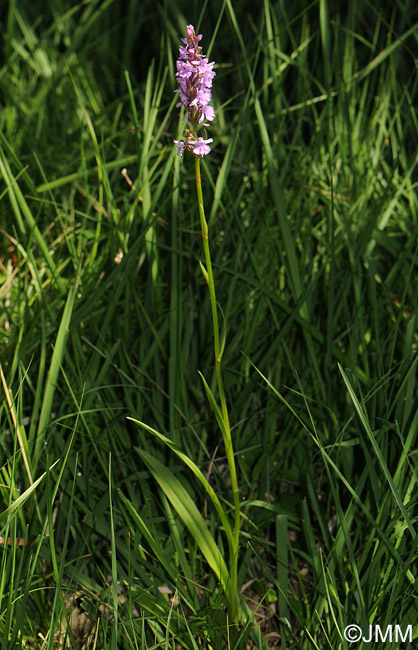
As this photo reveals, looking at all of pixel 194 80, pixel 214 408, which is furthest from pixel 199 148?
pixel 214 408

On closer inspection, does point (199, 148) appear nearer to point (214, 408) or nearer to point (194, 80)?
point (194, 80)

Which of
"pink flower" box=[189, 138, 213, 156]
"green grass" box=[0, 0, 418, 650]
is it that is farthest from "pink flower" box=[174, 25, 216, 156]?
"green grass" box=[0, 0, 418, 650]

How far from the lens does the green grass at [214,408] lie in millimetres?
1058

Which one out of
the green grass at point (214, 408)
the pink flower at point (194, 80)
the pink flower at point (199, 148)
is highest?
the pink flower at point (194, 80)

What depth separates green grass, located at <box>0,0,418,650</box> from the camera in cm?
106

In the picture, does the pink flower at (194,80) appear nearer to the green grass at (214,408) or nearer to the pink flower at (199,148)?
the pink flower at (199,148)

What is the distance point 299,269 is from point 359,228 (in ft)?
0.64

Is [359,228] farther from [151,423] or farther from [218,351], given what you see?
[218,351]

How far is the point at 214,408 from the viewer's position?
3.18 feet

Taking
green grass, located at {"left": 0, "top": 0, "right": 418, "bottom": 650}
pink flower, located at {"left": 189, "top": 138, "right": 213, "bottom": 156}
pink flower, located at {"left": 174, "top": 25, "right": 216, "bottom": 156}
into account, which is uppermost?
pink flower, located at {"left": 174, "top": 25, "right": 216, "bottom": 156}

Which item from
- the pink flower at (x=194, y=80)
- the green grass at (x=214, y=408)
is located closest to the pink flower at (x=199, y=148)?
the pink flower at (x=194, y=80)

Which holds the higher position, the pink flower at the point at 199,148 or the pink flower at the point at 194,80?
the pink flower at the point at 194,80

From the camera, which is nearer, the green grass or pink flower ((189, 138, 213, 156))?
pink flower ((189, 138, 213, 156))

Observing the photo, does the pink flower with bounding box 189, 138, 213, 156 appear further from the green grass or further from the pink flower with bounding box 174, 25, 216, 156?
the green grass
